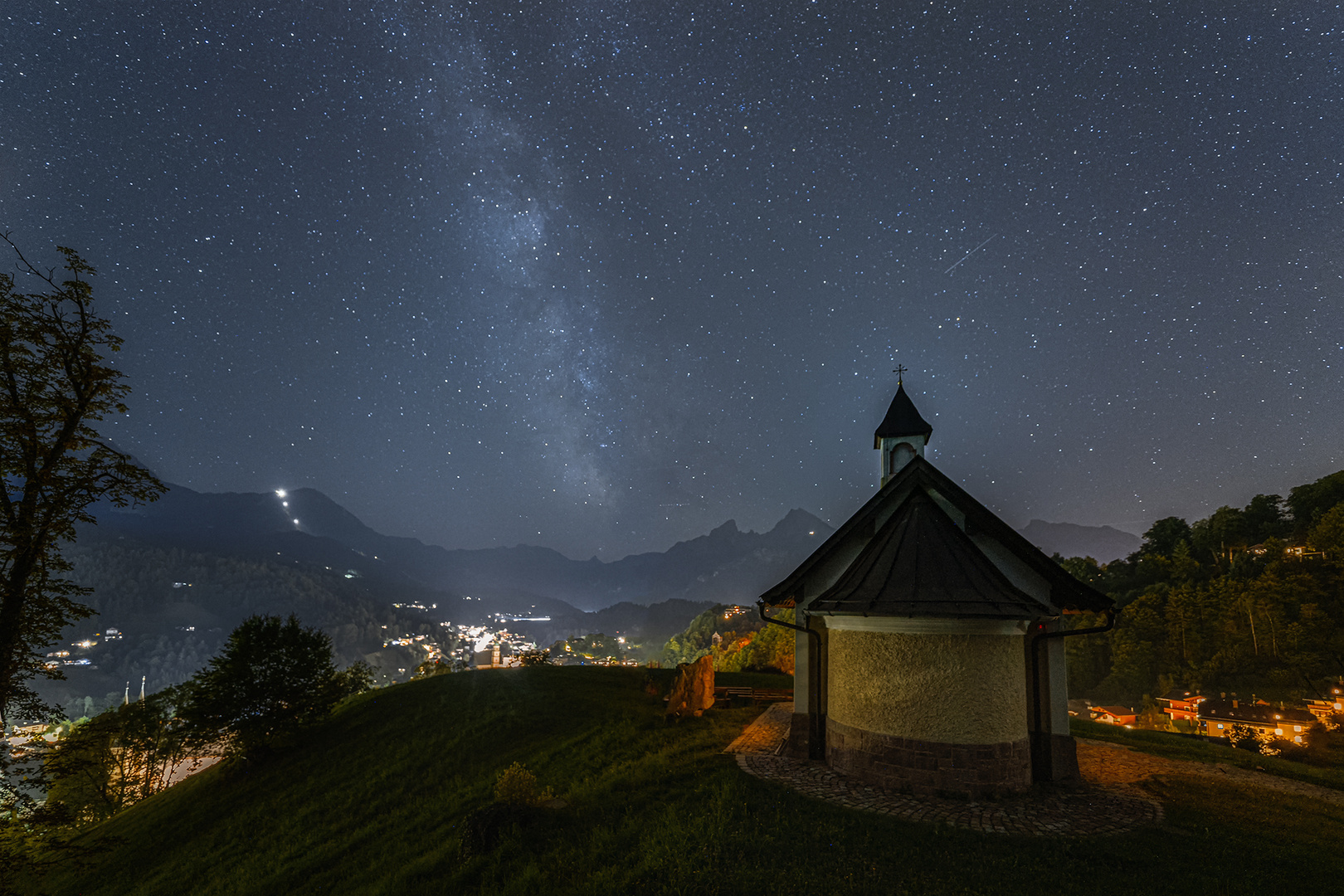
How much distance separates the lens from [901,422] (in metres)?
17.4

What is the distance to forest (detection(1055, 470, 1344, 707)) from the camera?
45250 mm

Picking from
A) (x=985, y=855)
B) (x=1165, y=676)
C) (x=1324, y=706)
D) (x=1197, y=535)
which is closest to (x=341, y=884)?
(x=985, y=855)

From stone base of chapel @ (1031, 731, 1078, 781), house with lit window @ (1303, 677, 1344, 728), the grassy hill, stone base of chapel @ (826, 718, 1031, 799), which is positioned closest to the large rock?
the grassy hill

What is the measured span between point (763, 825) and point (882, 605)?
Result: 5018 millimetres

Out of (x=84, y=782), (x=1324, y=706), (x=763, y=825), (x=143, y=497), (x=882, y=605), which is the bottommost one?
(x=84, y=782)

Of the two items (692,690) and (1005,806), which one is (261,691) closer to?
(692,690)

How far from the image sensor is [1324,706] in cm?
3544

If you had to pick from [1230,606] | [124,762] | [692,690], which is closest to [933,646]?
[692,690]

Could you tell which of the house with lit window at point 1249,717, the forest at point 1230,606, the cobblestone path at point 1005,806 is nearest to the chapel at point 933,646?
the cobblestone path at point 1005,806

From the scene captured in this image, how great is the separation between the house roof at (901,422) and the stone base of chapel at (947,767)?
910cm

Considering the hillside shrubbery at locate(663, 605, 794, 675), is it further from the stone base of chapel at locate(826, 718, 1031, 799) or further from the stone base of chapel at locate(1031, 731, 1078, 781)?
the stone base of chapel at locate(826, 718, 1031, 799)

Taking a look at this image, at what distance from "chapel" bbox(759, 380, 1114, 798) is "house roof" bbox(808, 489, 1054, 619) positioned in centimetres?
3

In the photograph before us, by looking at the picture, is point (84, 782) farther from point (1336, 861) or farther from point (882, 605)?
point (1336, 861)

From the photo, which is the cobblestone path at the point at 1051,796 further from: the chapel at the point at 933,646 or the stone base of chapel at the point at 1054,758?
the chapel at the point at 933,646
